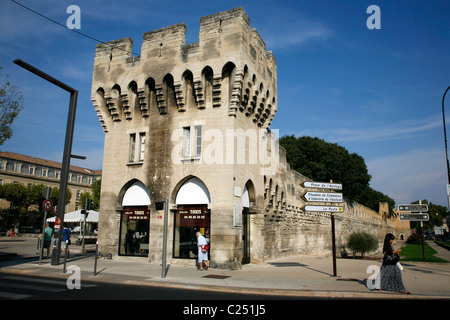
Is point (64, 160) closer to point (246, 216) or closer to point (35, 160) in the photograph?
point (246, 216)

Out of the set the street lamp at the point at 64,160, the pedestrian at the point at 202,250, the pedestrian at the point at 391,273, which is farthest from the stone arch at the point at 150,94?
the pedestrian at the point at 391,273

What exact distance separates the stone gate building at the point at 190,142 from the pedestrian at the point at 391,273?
6779 millimetres

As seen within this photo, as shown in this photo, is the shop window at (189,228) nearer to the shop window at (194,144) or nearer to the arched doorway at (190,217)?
the arched doorway at (190,217)

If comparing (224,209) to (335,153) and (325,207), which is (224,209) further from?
(335,153)

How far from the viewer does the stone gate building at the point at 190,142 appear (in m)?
16.1

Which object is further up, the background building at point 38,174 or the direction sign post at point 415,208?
the background building at point 38,174

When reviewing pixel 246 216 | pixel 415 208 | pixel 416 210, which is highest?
pixel 415 208

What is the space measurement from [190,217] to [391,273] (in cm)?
966

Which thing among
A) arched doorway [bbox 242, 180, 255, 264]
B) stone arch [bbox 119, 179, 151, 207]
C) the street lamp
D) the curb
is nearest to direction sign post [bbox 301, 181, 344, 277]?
the curb

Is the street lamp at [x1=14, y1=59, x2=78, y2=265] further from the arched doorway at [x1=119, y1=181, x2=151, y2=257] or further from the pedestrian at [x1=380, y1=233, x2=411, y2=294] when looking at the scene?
the pedestrian at [x1=380, y1=233, x2=411, y2=294]

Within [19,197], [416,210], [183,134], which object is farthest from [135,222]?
[19,197]

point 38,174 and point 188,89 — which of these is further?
point 38,174

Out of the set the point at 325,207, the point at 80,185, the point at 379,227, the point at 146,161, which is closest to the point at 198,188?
the point at 146,161

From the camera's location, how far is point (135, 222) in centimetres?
1864
